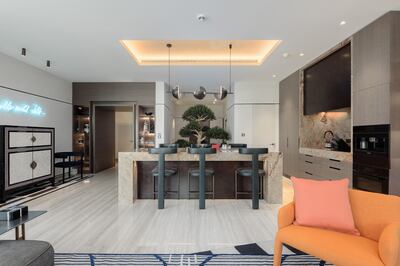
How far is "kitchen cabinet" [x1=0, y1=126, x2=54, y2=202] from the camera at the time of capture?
4.52 metres

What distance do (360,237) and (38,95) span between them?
7.32 metres

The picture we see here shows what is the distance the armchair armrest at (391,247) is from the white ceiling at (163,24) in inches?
112

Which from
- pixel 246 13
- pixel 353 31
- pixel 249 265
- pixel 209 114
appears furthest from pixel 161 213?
pixel 353 31

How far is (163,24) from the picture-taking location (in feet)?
12.1

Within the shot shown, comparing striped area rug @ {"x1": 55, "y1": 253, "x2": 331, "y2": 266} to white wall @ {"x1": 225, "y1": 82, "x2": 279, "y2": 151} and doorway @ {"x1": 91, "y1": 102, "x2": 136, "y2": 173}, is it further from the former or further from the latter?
doorway @ {"x1": 91, "y1": 102, "x2": 136, "y2": 173}

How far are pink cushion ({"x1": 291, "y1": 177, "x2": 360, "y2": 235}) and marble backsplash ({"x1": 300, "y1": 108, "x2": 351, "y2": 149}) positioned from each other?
11.0 feet

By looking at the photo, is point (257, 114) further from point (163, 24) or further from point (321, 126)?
point (163, 24)

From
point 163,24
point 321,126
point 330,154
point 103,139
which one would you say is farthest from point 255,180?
point 103,139

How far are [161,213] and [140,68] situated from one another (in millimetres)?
3942

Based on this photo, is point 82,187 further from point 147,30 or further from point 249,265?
point 249,265

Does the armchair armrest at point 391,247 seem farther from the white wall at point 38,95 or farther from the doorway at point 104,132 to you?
the doorway at point 104,132

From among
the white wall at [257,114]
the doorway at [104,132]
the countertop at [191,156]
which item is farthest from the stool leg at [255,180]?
the doorway at [104,132]

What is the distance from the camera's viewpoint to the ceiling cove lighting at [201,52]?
5195 millimetres

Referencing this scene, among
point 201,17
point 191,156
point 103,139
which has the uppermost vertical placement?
point 201,17
